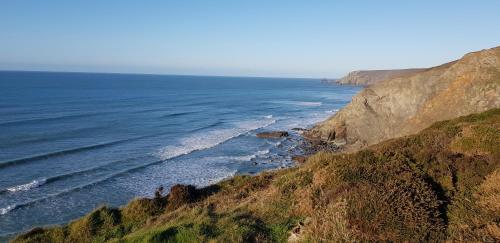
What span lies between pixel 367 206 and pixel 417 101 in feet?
116

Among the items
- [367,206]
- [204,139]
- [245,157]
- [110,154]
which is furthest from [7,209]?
[204,139]

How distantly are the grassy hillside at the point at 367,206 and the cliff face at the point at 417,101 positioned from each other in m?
16.6

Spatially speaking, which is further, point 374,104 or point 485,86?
point 374,104

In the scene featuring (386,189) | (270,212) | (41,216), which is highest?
(386,189)

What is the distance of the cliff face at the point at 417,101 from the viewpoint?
101 ft

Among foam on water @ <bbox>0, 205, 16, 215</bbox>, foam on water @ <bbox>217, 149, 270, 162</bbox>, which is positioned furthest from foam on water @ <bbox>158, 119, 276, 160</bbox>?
foam on water @ <bbox>0, 205, 16, 215</bbox>

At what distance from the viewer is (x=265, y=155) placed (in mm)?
43344

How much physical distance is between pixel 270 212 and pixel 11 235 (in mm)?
16050

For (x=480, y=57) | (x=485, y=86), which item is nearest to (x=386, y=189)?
(x=485, y=86)

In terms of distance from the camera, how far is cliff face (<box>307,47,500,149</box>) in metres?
30.8

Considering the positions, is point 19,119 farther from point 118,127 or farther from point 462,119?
point 462,119

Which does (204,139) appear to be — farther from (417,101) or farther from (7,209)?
(7,209)

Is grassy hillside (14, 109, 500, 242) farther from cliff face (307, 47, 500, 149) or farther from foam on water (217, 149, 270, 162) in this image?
foam on water (217, 149, 270, 162)

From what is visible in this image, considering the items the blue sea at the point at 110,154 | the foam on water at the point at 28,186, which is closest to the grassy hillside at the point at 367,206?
the blue sea at the point at 110,154
